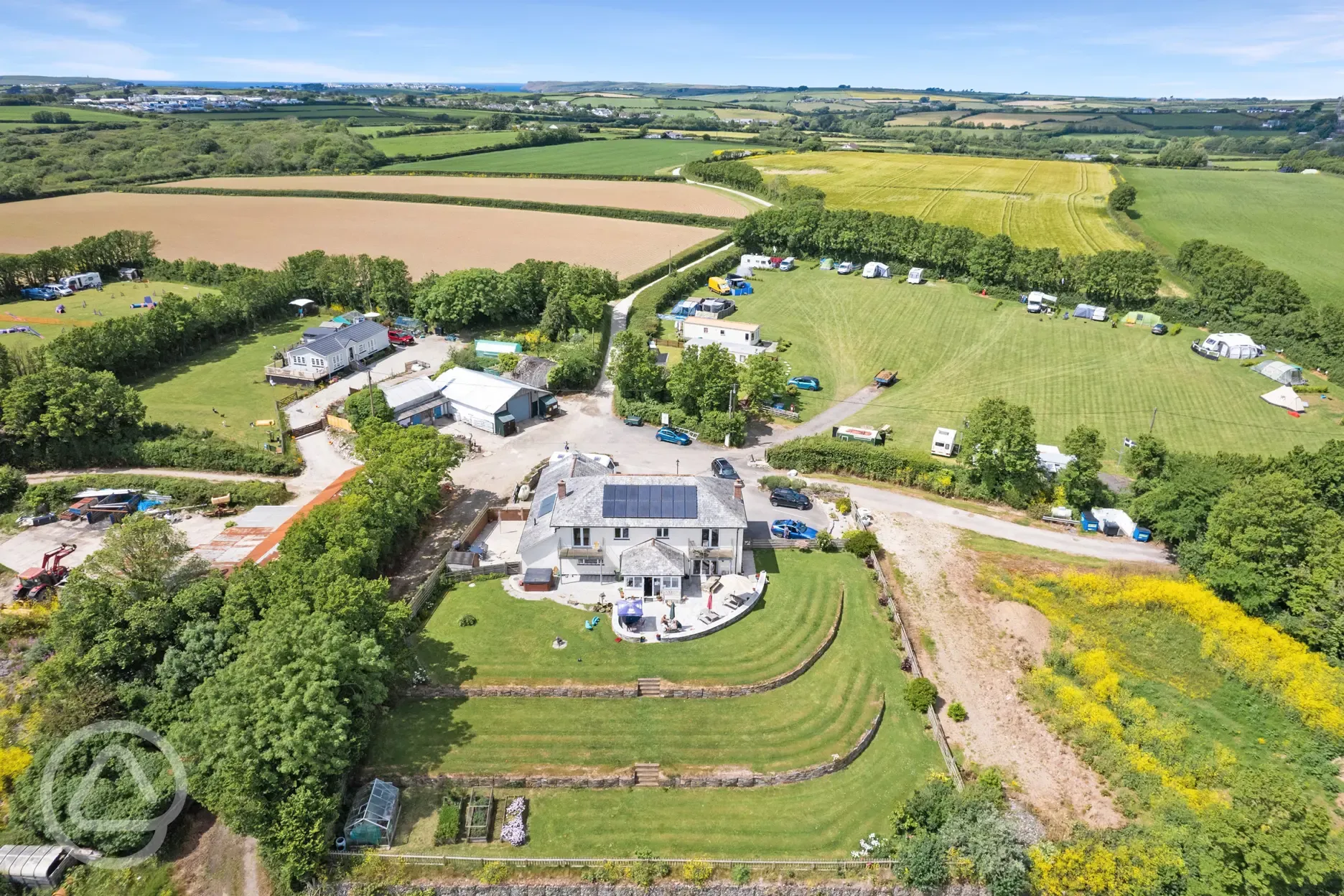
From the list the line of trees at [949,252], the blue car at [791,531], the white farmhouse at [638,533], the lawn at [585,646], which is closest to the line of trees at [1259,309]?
the line of trees at [949,252]

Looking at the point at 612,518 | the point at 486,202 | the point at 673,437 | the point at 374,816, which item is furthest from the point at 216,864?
the point at 486,202

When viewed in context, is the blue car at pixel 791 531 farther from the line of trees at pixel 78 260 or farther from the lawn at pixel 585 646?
the line of trees at pixel 78 260

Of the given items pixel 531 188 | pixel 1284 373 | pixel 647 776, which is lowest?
pixel 647 776

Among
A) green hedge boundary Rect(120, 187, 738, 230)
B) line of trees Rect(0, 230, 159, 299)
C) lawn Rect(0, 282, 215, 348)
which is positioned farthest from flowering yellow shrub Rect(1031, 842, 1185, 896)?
line of trees Rect(0, 230, 159, 299)

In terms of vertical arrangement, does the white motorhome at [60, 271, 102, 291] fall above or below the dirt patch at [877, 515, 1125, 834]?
above

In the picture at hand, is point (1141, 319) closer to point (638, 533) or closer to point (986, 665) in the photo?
point (986, 665)

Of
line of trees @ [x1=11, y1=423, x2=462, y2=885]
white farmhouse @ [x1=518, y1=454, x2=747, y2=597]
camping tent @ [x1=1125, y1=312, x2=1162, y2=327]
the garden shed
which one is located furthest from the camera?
camping tent @ [x1=1125, y1=312, x2=1162, y2=327]

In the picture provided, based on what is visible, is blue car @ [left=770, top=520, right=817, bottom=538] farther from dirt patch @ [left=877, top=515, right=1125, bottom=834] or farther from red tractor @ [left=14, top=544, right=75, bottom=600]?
red tractor @ [left=14, top=544, right=75, bottom=600]
